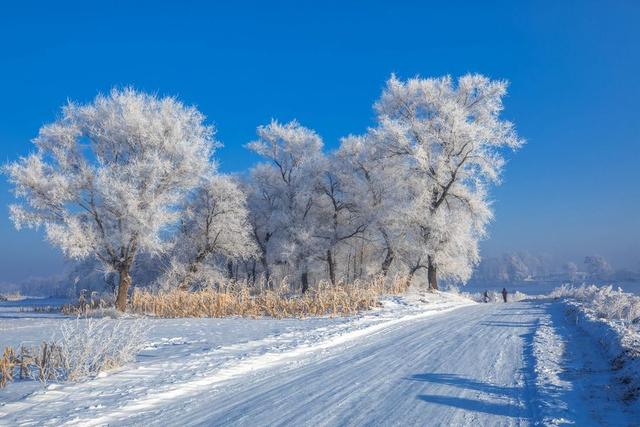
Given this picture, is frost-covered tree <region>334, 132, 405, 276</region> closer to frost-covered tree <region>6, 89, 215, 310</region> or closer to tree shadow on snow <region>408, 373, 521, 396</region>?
frost-covered tree <region>6, 89, 215, 310</region>

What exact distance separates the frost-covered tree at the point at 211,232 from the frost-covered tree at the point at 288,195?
8.91ft

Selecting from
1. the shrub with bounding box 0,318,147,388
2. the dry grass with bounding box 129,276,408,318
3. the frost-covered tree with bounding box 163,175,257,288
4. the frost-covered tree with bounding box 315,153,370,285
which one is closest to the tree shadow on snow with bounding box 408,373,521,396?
the shrub with bounding box 0,318,147,388

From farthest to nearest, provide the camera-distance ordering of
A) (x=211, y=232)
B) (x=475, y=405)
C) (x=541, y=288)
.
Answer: (x=541, y=288)
(x=211, y=232)
(x=475, y=405)

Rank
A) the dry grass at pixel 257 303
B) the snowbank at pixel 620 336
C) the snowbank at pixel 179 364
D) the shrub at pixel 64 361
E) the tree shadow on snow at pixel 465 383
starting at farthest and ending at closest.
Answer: the dry grass at pixel 257 303 < the shrub at pixel 64 361 < the snowbank at pixel 620 336 < the tree shadow on snow at pixel 465 383 < the snowbank at pixel 179 364

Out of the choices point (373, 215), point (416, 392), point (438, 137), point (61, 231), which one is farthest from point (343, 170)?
point (416, 392)

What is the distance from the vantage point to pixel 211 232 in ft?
109

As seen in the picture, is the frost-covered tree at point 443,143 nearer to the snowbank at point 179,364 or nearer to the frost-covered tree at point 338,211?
the frost-covered tree at point 338,211

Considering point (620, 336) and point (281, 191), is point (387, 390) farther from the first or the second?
point (281, 191)

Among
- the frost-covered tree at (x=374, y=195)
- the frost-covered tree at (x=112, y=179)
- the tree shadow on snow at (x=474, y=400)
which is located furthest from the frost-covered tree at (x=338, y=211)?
the tree shadow on snow at (x=474, y=400)

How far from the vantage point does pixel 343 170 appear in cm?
3431

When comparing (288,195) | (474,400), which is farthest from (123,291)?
(474,400)

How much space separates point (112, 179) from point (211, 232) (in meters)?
11.3

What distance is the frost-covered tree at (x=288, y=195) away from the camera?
3481 centimetres

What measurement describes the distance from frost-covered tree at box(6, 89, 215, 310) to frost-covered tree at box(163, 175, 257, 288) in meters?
7.79
